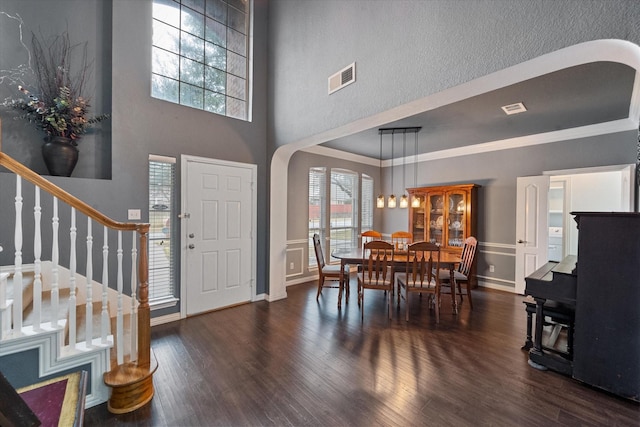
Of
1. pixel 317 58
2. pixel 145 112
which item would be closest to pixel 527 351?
pixel 317 58

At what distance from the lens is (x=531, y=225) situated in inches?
178

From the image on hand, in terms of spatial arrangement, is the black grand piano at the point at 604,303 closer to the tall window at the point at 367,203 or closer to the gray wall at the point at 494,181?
the gray wall at the point at 494,181

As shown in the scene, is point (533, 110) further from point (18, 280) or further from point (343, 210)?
point (18, 280)

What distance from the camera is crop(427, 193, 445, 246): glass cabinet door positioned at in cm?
534

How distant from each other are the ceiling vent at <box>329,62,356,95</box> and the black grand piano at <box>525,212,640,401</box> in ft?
7.83

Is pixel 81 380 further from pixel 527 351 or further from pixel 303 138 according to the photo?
pixel 527 351

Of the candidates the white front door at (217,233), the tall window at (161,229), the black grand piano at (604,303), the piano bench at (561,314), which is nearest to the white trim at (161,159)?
the tall window at (161,229)

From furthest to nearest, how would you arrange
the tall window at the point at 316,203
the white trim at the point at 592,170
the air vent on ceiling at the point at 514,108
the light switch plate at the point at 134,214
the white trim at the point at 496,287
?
the tall window at the point at 316,203 < the white trim at the point at 496,287 < the white trim at the point at 592,170 < the air vent on ceiling at the point at 514,108 < the light switch plate at the point at 134,214

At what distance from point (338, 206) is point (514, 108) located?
3.39 meters

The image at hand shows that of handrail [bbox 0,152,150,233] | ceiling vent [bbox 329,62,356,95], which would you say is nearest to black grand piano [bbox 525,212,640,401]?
ceiling vent [bbox 329,62,356,95]

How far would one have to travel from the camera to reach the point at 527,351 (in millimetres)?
2715

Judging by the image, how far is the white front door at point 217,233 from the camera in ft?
11.6

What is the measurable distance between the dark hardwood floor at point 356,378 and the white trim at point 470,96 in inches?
50.6

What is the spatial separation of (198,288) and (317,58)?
3.28 m
